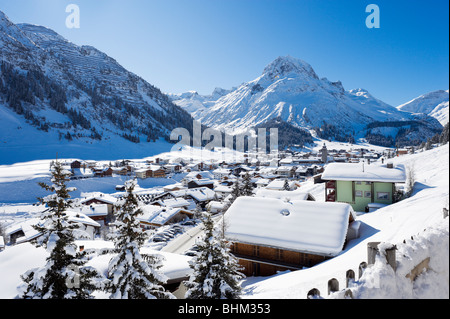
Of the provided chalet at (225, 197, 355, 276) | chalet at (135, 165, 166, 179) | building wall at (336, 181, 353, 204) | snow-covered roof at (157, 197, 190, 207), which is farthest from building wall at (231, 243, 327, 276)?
chalet at (135, 165, 166, 179)

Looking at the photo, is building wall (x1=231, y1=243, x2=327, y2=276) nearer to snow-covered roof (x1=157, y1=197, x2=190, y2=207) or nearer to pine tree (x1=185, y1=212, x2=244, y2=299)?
pine tree (x1=185, y1=212, x2=244, y2=299)

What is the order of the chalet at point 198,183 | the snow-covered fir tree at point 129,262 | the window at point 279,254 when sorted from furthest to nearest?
the chalet at point 198,183 < the window at point 279,254 < the snow-covered fir tree at point 129,262

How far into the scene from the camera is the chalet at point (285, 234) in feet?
42.8

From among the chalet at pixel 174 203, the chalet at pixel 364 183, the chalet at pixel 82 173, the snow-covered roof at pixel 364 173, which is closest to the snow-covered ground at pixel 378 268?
the snow-covered roof at pixel 364 173

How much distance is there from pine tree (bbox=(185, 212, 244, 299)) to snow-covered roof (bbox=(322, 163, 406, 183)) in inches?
736

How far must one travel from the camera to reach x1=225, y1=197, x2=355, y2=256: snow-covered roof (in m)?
13.0

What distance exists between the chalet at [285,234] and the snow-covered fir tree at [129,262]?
7664 mm

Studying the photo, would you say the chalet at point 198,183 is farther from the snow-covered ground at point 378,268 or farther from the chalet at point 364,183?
the snow-covered ground at point 378,268

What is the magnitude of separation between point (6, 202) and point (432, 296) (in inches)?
2439

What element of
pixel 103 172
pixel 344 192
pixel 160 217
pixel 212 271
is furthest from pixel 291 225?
pixel 103 172

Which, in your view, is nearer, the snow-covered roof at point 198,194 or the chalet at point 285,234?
the chalet at point 285,234
